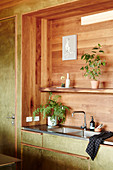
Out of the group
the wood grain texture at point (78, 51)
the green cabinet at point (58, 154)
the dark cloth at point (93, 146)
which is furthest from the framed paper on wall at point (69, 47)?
the dark cloth at point (93, 146)

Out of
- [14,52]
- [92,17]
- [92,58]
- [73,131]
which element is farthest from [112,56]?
[14,52]

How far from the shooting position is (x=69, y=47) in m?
4.13

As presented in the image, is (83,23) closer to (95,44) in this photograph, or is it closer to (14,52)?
(95,44)

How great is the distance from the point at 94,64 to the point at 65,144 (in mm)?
1135

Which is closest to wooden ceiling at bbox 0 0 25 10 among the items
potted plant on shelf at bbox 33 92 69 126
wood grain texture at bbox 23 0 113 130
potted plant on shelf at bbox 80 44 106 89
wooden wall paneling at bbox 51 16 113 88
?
wood grain texture at bbox 23 0 113 130

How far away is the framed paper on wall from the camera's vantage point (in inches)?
160

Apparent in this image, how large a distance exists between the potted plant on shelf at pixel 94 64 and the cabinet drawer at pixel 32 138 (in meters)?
1.07

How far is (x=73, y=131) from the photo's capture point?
3916 millimetres

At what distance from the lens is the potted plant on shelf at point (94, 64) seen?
3.60m

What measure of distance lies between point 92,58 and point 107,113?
0.79 meters

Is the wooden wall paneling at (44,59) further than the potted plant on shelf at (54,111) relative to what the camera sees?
Yes

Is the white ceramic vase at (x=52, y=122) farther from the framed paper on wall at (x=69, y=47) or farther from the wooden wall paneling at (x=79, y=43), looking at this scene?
the framed paper on wall at (x=69, y=47)

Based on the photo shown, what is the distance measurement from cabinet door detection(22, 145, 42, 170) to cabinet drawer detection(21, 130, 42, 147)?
0.08 metres

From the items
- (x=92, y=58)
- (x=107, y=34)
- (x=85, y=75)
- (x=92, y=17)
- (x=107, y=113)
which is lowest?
(x=107, y=113)
